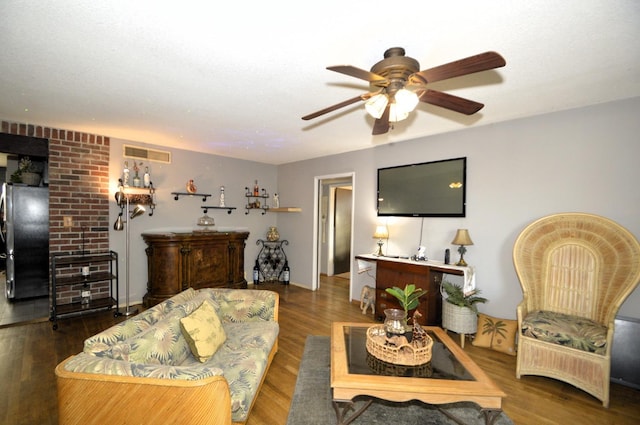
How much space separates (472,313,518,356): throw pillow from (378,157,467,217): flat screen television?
1238mm

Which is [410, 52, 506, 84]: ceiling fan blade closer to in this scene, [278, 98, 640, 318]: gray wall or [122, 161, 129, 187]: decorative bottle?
[278, 98, 640, 318]: gray wall

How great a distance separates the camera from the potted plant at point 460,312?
121 inches

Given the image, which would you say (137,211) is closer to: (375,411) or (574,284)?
(375,411)

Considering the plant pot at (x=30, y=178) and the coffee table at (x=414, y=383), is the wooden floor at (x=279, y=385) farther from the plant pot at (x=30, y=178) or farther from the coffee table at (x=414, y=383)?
the plant pot at (x=30, y=178)

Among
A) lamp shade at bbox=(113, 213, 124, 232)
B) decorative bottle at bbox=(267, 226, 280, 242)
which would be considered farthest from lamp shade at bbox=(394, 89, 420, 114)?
decorative bottle at bbox=(267, 226, 280, 242)

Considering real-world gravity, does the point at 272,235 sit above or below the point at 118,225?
below

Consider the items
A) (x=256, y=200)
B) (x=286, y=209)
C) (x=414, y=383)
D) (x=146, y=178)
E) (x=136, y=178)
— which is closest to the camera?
(x=414, y=383)

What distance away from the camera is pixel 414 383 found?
1648mm

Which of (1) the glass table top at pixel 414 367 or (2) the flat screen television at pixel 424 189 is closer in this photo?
(1) the glass table top at pixel 414 367

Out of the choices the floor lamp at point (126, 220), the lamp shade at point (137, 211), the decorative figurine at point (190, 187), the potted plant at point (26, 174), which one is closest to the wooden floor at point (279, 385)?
the floor lamp at point (126, 220)

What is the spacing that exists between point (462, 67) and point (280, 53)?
1131mm

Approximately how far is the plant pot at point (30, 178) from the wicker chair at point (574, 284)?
243 inches

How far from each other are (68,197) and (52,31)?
2792 mm

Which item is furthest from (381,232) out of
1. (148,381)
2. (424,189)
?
(148,381)
